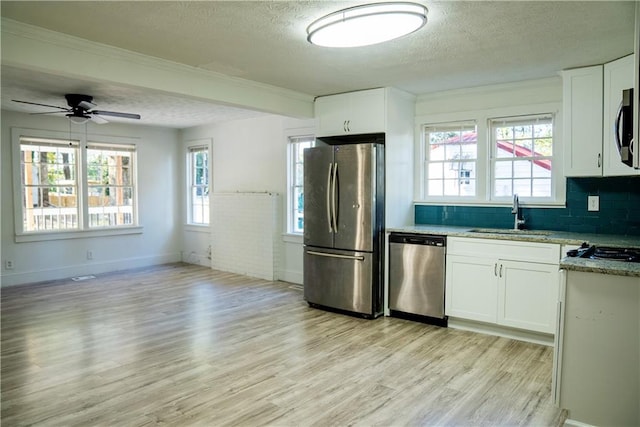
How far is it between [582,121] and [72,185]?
258 inches

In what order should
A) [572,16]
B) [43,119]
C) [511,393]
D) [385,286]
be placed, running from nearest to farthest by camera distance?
[572,16] < [511,393] < [385,286] < [43,119]

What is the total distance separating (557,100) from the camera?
4.01 meters

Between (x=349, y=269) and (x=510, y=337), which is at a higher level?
(x=349, y=269)

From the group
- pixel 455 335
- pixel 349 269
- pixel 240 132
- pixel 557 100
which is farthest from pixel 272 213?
pixel 557 100

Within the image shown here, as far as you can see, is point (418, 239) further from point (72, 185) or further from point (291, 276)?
point (72, 185)

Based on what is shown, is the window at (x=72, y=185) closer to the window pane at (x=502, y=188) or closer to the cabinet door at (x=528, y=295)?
the window pane at (x=502, y=188)

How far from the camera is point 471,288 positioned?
3.95m

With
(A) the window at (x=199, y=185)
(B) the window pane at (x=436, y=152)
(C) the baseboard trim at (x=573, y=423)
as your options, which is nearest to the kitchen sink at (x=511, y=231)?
(B) the window pane at (x=436, y=152)

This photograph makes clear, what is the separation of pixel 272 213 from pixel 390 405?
12.8 ft

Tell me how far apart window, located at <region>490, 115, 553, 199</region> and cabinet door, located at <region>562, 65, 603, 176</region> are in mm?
443

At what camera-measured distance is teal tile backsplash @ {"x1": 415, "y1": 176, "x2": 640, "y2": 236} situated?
3705mm

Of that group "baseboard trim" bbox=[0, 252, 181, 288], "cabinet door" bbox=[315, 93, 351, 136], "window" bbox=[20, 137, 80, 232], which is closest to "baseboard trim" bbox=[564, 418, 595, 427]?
"cabinet door" bbox=[315, 93, 351, 136]

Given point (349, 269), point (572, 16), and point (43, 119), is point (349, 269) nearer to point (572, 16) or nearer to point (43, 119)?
point (572, 16)

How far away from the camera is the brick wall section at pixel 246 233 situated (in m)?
6.18
